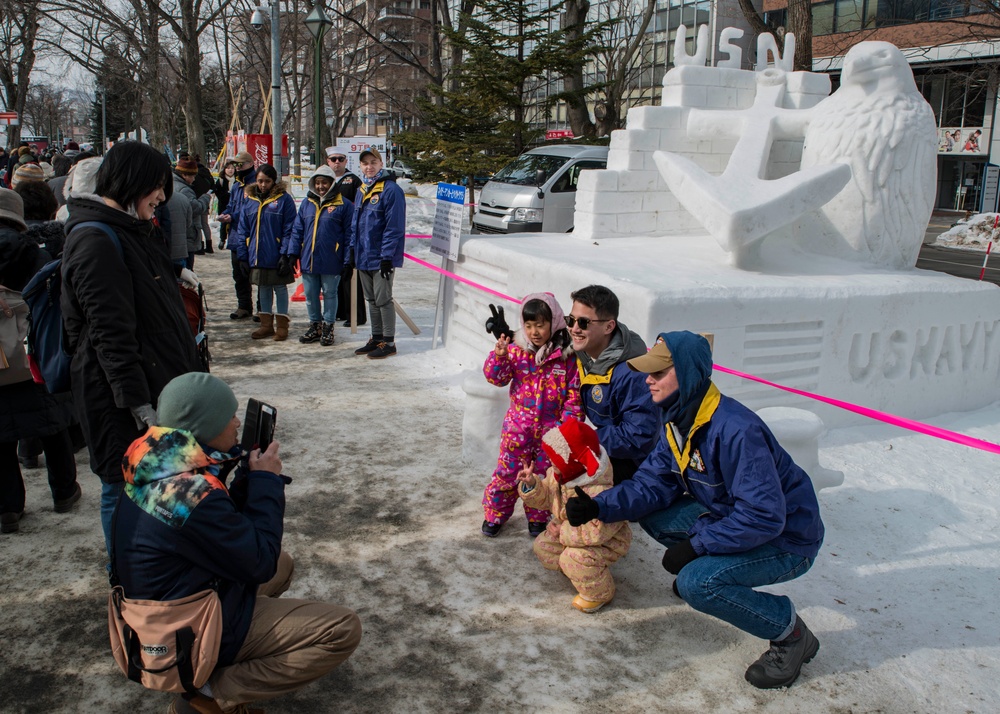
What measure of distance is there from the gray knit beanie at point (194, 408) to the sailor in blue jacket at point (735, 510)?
127cm

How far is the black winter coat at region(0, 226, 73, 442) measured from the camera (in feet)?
12.2

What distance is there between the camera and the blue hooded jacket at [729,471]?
8.62ft

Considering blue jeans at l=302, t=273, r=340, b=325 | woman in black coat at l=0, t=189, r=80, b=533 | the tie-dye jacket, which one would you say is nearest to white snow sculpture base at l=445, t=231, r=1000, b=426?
blue jeans at l=302, t=273, r=340, b=325

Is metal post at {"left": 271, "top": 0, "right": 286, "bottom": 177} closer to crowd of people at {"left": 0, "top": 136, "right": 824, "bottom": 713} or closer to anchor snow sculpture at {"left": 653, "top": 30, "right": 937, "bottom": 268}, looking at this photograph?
anchor snow sculpture at {"left": 653, "top": 30, "right": 937, "bottom": 268}

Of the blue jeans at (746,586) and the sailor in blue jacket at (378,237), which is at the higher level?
the sailor in blue jacket at (378,237)

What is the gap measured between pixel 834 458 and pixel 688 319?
124 cm

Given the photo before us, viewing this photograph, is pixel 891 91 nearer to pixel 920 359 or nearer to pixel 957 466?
pixel 920 359

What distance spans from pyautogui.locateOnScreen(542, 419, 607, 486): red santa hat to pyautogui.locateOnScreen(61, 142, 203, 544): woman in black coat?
1501 millimetres

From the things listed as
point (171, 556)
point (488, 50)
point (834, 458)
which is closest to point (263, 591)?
point (171, 556)

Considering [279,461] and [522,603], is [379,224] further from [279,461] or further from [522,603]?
[279,461]

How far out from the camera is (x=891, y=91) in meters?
5.98

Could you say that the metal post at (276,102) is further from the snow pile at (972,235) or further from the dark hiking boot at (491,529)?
the snow pile at (972,235)

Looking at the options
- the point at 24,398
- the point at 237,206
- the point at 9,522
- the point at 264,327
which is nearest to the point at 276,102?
the point at 237,206

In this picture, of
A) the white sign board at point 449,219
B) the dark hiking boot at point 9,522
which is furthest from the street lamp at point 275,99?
the dark hiking boot at point 9,522
